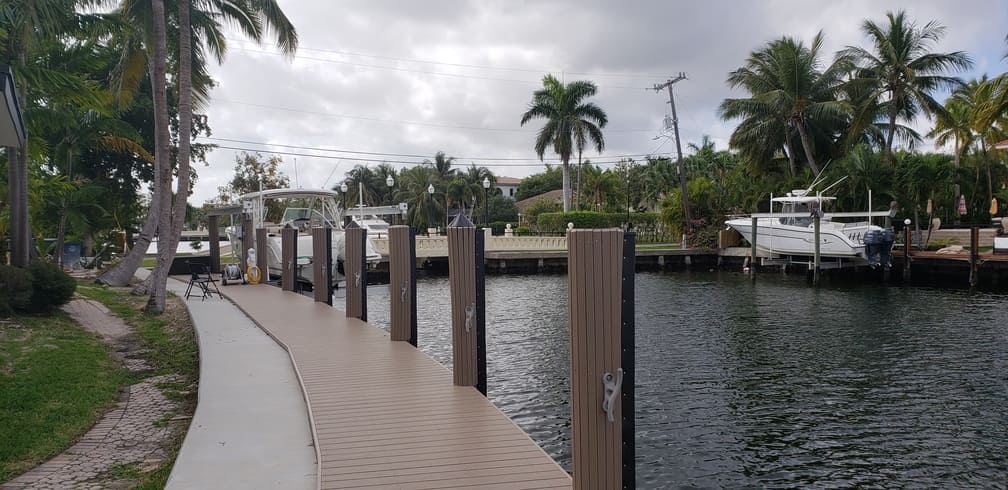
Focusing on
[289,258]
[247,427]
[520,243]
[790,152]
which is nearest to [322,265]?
[289,258]

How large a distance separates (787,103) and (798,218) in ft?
37.3

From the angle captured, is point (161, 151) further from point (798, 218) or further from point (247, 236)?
point (798, 218)

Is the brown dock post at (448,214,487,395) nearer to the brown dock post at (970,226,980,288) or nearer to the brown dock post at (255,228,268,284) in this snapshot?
the brown dock post at (255,228,268,284)

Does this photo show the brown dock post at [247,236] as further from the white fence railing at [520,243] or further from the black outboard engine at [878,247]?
the black outboard engine at [878,247]

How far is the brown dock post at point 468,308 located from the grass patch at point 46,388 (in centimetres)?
363

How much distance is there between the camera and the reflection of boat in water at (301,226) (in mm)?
22000

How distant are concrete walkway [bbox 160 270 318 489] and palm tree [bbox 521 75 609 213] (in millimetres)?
41132

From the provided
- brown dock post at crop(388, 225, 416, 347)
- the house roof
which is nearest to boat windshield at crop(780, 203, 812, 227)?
brown dock post at crop(388, 225, 416, 347)

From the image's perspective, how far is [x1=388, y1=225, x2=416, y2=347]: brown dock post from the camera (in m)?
10.1

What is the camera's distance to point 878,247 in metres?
27.6

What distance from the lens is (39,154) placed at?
658 inches

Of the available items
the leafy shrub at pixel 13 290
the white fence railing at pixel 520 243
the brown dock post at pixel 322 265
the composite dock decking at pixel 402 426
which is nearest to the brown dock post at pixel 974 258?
the white fence railing at pixel 520 243

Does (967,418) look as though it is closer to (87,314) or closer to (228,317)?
(228,317)

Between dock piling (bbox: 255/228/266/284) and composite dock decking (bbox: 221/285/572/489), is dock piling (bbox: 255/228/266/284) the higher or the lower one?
the higher one
